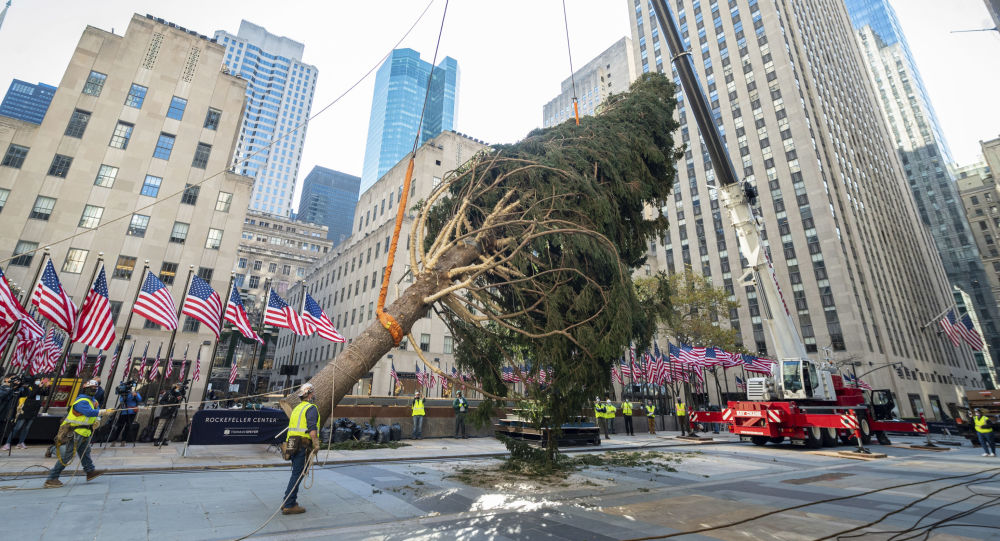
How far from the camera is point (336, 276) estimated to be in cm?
5438

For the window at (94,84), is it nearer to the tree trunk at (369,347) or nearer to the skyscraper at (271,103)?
the tree trunk at (369,347)

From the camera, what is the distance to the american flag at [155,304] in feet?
44.4

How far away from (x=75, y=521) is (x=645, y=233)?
12.4 metres

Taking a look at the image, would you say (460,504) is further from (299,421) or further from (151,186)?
(151,186)

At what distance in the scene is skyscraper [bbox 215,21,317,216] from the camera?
14362cm

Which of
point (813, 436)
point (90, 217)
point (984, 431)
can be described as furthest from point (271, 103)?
point (984, 431)

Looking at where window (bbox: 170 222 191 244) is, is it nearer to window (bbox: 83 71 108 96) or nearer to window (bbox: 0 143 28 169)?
window (bbox: 0 143 28 169)

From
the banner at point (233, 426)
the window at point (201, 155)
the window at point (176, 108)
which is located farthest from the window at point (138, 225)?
the banner at point (233, 426)

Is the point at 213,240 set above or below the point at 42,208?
below

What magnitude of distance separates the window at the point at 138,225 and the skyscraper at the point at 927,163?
131 meters

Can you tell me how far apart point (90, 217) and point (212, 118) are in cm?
1276

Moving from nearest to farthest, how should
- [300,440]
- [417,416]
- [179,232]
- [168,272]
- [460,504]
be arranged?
[300,440], [460,504], [417,416], [168,272], [179,232]

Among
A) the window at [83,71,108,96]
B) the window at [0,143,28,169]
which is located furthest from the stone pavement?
the window at [83,71,108,96]

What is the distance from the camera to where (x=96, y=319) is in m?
13.0
